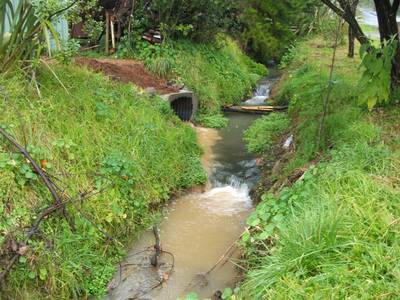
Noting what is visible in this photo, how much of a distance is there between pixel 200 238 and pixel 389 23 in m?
4.09

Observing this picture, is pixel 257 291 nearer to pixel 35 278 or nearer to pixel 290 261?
pixel 290 261

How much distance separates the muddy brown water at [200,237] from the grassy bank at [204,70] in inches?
91.4

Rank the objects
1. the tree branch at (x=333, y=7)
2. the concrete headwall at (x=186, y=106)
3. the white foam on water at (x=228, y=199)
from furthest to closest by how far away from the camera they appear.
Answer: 1. the concrete headwall at (x=186, y=106)
2. the white foam on water at (x=228, y=199)
3. the tree branch at (x=333, y=7)

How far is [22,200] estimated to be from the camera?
13.8 feet

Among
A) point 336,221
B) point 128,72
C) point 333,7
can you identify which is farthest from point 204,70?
point 336,221

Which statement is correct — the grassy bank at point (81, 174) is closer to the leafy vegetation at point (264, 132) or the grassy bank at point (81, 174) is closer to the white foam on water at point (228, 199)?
the white foam on water at point (228, 199)

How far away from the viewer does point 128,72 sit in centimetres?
889

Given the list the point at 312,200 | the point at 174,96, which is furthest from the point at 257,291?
the point at 174,96

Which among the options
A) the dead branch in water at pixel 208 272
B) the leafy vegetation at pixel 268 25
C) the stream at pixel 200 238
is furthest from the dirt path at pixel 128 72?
the leafy vegetation at pixel 268 25

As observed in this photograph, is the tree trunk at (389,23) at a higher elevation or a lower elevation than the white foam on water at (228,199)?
higher

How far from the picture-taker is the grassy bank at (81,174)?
3.99m

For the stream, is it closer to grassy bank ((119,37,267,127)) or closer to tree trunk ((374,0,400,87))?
grassy bank ((119,37,267,127))

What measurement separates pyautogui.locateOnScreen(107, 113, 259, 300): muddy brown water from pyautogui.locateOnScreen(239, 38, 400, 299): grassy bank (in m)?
0.60

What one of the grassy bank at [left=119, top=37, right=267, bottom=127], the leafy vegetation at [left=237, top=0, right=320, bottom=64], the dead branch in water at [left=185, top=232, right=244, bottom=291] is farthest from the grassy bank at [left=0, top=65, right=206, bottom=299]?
the leafy vegetation at [left=237, top=0, right=320, bottom=64]
